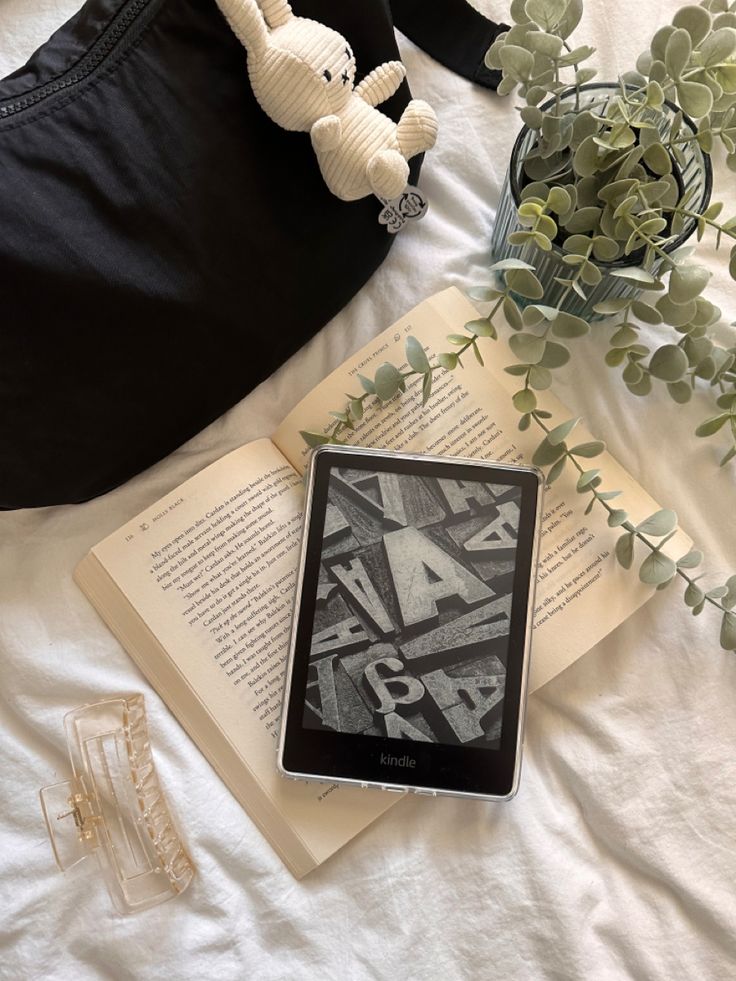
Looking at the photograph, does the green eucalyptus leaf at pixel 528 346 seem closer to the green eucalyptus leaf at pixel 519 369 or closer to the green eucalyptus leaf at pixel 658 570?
the green eucalyptus leaf at pixel 519 369

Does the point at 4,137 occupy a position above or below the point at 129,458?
above

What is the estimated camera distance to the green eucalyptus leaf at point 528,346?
48 centimetres

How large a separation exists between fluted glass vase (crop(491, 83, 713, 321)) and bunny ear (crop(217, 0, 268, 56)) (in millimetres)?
171

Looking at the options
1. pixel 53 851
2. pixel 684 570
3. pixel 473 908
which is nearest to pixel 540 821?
pixel 473 908

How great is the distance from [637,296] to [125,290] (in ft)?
1.12

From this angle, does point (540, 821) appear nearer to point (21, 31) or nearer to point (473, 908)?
point (473, 908)

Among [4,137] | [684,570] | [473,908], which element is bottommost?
[473,908]

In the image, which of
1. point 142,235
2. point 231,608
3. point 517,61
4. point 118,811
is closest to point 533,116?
point 517,61

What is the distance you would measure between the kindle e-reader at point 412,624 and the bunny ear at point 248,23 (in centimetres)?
25

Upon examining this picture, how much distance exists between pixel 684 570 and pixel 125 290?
0.42 m

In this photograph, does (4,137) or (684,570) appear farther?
(684,570)

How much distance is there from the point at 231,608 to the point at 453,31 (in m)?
0.47

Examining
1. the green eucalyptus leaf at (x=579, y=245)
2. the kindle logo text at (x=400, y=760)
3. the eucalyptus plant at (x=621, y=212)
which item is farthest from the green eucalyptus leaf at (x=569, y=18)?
the kindle logo text at (x=400, y=760)

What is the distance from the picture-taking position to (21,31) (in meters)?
0.59
